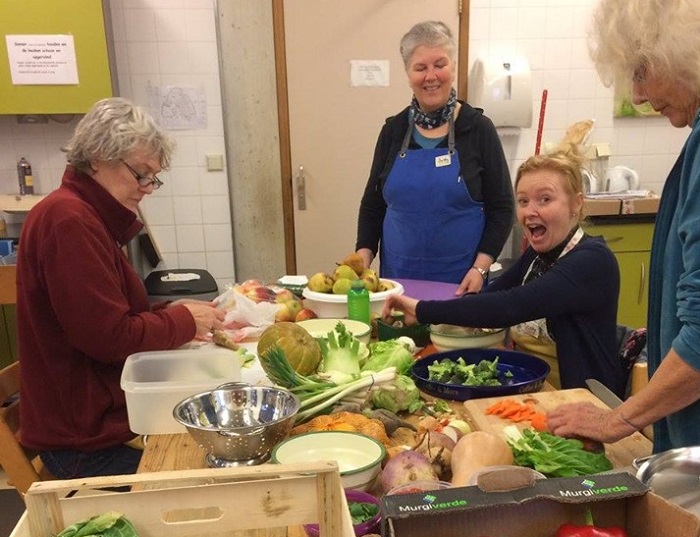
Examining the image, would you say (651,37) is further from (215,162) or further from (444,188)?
(215,162)

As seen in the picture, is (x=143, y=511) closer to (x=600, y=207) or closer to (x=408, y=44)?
(x=408, y=44)

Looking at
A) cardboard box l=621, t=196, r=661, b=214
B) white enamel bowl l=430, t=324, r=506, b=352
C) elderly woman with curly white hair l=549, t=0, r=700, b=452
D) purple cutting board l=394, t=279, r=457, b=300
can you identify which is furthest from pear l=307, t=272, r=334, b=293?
cardboard box l=621, t=196, r=661, b=214

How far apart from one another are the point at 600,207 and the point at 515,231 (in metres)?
0.58


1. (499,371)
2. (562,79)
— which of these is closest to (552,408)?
(499,371)

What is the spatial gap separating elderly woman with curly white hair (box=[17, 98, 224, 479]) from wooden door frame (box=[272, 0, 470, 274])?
228 cm

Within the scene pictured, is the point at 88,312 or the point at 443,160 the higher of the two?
the point at 443,160

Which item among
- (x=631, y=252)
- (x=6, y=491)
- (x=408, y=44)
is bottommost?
(x=6, y=491)

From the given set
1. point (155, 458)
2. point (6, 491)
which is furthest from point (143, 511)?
point (6, 491)

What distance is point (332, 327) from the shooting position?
1943mm

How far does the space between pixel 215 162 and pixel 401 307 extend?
252 centimetres

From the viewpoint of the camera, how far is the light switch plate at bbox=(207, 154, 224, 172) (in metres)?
4.11

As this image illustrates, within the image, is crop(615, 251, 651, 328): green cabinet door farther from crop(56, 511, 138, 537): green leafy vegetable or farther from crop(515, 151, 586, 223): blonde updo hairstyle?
crop(56, 511, 138, 537): green leafy vegetable

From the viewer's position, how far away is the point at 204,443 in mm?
1215

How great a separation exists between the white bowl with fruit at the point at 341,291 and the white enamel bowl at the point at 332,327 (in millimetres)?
87
